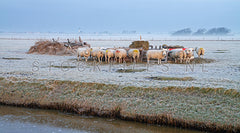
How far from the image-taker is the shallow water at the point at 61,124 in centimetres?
1041

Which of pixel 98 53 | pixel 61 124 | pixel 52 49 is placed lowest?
pixel 61 124

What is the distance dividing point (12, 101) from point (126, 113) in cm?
559

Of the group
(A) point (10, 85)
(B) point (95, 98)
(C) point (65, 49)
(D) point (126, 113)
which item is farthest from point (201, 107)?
(C) point (65, 49)

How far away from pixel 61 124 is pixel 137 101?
3390mm

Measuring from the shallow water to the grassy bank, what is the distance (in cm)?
35

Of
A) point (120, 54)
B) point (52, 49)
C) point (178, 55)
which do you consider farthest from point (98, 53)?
point (52, 49)

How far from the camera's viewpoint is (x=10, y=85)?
1534 centimetres

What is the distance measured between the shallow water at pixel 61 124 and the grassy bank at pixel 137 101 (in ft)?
1.14

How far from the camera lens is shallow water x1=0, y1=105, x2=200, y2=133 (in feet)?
34.1

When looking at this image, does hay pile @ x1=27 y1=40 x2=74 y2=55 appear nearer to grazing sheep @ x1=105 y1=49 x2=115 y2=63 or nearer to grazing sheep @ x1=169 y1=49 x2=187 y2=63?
grazing sheep @ x1=105 y1=49 x2=115 y2=63

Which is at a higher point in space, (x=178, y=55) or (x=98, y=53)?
(x=98, y=53)

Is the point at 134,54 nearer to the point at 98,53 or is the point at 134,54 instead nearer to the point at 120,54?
the point at 120,54

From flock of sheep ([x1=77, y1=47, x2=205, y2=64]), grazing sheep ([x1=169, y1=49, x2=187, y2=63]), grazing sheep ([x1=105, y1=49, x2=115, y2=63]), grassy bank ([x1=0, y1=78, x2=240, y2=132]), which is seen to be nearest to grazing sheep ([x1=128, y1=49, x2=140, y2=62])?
flock of sheep ([x1=77, y1=47, x2=205, y2=64])

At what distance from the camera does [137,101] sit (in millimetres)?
12422
